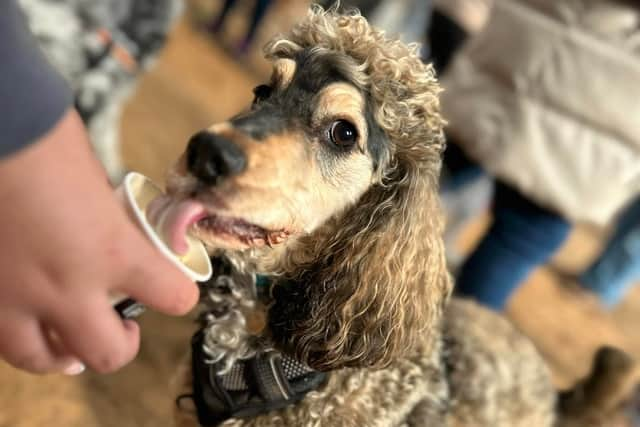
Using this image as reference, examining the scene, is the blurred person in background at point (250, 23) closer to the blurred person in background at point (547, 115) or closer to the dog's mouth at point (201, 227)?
the blurred person in background at point (547, 115)

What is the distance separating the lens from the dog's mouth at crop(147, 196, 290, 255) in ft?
2.28

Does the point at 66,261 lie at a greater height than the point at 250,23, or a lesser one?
greater

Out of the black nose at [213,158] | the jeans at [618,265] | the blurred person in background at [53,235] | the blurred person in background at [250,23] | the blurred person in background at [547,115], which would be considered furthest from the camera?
the blurred person in background at [250,23]

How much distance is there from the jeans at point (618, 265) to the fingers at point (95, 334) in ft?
7.64

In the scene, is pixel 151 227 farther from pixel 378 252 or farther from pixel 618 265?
pixel 618 265

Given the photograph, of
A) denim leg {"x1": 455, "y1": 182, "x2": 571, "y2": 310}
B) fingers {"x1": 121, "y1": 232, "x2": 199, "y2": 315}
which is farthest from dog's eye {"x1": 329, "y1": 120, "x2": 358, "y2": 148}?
denim leg {"x1": 455, "y1": 182, "x2": 571, "y2": 310}

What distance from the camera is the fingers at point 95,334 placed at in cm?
54

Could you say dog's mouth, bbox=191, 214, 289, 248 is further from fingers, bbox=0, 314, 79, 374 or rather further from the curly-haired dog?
fingers, bbox=0, 314, 79, 374

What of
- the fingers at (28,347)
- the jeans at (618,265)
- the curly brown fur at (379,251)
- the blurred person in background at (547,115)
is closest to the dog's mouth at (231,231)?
the curly brown fur at (379,251)

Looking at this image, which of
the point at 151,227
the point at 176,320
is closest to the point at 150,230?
the point at 151,227

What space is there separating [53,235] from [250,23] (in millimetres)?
2785

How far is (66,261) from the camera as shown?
1.72ft

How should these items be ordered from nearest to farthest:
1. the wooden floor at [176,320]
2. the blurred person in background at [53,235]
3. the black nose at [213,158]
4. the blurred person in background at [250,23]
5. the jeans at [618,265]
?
the blurred person in background at [53,235] → the black nose at [213,158] → the wooden floor at [176,320] → the jeans at [618,265] → the blurred person in background at [250,23]

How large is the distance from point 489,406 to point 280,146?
29.1 inches
